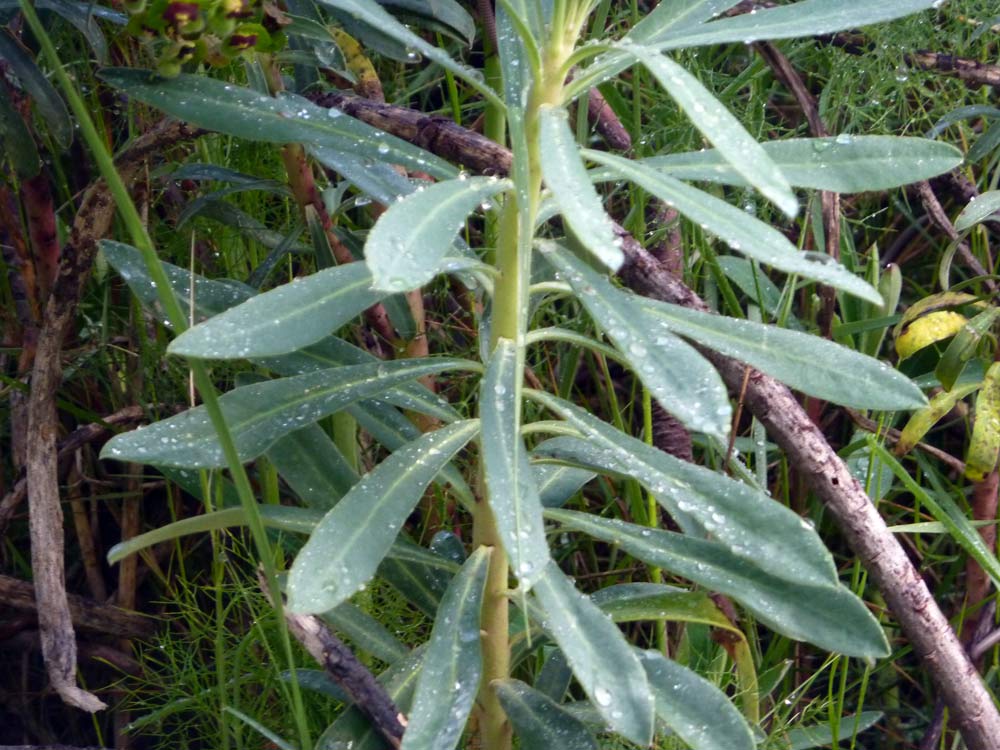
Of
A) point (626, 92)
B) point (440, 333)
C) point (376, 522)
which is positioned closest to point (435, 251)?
point (376, 522)

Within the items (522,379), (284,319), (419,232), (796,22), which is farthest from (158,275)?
(796,22)

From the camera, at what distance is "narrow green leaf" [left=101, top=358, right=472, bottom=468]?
2.77ft

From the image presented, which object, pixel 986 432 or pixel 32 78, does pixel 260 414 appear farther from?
pixel 986 432

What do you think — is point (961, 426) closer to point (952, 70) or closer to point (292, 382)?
point (952, 70)

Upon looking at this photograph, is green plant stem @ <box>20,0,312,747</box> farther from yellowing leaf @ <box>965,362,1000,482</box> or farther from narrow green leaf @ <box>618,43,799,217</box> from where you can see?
yellowing leaf @ <box>965,362,1000,482</box>

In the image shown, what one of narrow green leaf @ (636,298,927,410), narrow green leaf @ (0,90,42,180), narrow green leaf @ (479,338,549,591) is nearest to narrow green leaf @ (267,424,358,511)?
narrow green leaf @ (479,338,549,591)

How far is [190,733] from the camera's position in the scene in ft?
5.89

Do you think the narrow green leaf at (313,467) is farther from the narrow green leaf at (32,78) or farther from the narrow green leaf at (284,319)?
the narrow green leaf at (32,78)

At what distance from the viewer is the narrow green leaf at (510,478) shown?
73 cm

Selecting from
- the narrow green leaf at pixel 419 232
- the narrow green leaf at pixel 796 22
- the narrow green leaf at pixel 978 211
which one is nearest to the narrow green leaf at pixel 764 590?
the narrow green leaf at pixel 419 232

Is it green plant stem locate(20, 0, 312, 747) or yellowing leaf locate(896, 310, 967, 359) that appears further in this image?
yellowing leaf locate(896, 310, 967, 359)

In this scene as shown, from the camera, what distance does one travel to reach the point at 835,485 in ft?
3.65

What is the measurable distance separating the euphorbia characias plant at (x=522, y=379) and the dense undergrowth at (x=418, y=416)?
27 centimetres

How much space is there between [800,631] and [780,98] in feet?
4.34
